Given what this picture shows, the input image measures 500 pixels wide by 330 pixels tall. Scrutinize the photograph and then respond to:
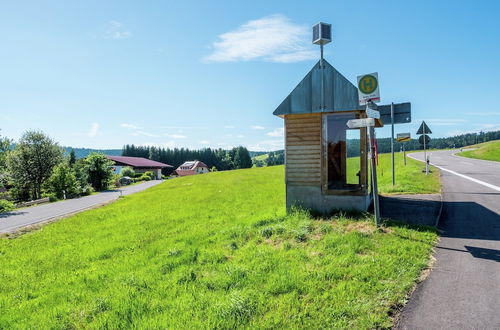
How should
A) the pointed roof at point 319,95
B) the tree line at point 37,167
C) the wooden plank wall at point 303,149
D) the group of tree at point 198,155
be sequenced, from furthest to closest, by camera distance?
the group of tree at point 198,155 → the tree line at point 37,167 → the wooden plank wall at point 303,149 → the pointed roof at point 319,95

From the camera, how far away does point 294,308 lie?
13.2ft

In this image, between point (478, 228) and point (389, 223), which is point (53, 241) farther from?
point (478, 228)

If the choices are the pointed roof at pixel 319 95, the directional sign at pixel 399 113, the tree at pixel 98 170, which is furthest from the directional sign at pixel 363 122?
the tree at pixel 98 170

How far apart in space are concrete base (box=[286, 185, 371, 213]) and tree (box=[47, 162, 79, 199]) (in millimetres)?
26769

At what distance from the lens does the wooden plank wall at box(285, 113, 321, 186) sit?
926 centimetres

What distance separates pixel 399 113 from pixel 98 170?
120 feet

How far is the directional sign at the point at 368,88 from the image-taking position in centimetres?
704

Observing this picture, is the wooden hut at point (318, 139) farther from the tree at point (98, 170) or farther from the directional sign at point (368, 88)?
the tree at point (98, 170)

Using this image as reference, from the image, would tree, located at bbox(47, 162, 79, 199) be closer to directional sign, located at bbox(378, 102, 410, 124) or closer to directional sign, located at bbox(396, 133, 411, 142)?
directional sign, located at bbox(378, 102, 410, 124)

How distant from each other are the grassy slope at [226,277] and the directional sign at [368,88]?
332cm

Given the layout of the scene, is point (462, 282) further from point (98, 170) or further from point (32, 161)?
point (32, 161)

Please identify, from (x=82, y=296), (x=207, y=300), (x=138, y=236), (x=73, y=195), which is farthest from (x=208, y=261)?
(x=73, y=195)

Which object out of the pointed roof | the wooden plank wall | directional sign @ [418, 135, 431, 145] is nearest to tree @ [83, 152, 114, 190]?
the wooden plank wall

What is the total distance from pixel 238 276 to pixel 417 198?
902 cm
